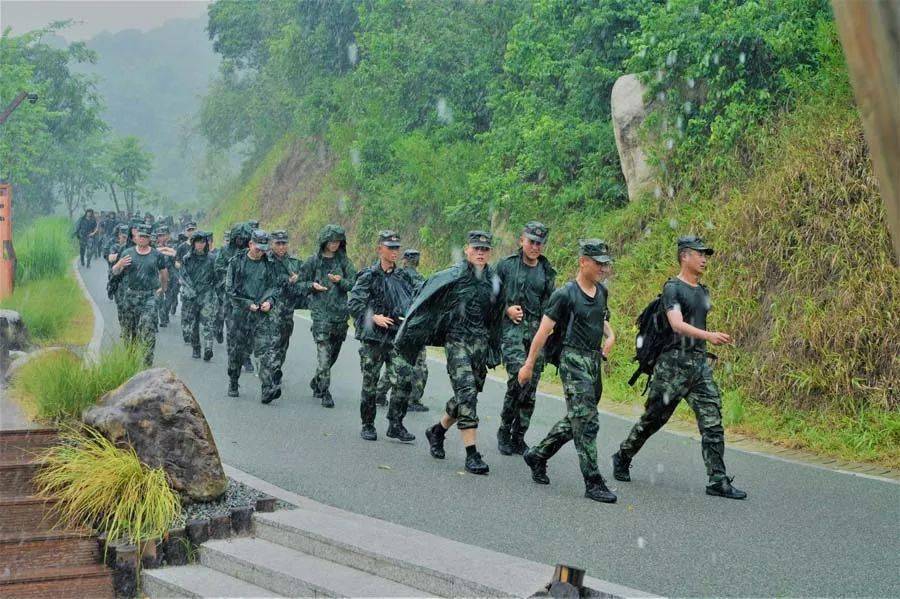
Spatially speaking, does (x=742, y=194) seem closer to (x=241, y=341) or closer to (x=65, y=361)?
(x=241, y=341)

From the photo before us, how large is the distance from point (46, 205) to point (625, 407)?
209ft

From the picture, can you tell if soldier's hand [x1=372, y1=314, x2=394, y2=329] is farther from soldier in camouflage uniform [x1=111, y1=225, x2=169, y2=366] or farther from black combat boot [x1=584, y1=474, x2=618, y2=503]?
soldier in camouflage uniform [x1=111, y1=225, x2=169, y2=366]

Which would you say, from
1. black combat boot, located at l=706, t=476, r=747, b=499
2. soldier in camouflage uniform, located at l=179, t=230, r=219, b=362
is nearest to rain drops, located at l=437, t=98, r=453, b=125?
soldier in camouflage uniform, located at l=179, t=230, r=219, b=362

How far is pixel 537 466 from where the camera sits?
9.28 metres

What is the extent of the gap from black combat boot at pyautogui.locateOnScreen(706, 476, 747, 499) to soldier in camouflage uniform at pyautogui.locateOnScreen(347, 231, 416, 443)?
3366mm

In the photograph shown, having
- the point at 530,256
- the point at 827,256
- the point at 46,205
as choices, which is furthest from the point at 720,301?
the point at 46,205

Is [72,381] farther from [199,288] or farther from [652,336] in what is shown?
[199,288]

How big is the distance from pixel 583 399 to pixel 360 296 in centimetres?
348

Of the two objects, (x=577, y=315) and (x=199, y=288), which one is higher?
(x=199, y=288)

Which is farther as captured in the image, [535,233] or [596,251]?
[535,233]

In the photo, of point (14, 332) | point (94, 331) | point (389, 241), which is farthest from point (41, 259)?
point (389, 241)

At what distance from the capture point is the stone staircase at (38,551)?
7.18m

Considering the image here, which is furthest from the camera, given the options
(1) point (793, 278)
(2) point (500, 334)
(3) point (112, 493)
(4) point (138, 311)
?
(4) point (138, 311)

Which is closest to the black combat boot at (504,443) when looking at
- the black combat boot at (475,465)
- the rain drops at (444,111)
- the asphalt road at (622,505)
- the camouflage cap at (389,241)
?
the asphalt road at (622,505)
